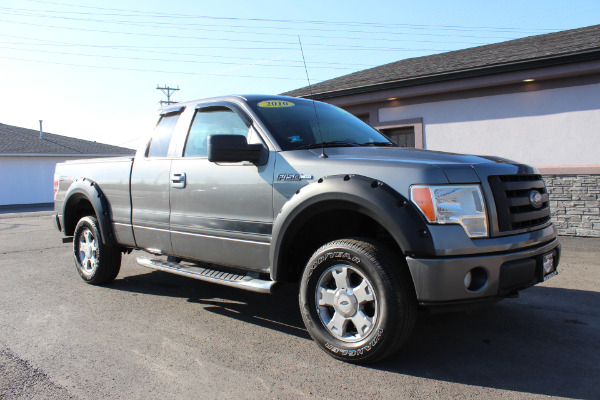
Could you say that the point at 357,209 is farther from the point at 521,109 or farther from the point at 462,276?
the point at 521,109

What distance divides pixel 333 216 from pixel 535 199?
1514mm

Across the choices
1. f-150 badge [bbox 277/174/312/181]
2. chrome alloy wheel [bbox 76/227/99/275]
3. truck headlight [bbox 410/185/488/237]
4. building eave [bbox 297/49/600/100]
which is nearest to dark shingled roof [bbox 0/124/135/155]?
building eave [bbox 297/49/600/100]

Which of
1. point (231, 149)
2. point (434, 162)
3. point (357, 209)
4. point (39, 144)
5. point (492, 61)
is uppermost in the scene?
point (492, 61)

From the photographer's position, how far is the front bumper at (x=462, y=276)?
3.06 meters

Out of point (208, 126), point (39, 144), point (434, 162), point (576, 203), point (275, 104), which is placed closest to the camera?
point (434, 162)

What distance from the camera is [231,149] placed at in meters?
3.89

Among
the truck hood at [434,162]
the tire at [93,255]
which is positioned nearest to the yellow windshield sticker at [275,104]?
the truck hood at [434,162]

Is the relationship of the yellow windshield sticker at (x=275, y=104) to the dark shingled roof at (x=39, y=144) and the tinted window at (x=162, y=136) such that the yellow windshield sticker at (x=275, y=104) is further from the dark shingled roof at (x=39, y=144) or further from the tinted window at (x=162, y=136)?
the dark shingled roof at (x=39, y=144)

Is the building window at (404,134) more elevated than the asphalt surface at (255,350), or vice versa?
the building window at (404,134)

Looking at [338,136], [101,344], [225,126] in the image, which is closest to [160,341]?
[101,344]

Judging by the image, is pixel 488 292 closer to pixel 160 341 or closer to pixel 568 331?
pixel 568 331

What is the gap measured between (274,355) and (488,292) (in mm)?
1592

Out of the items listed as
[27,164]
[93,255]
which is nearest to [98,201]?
[93,255]

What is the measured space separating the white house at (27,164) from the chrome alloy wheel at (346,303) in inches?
1240
